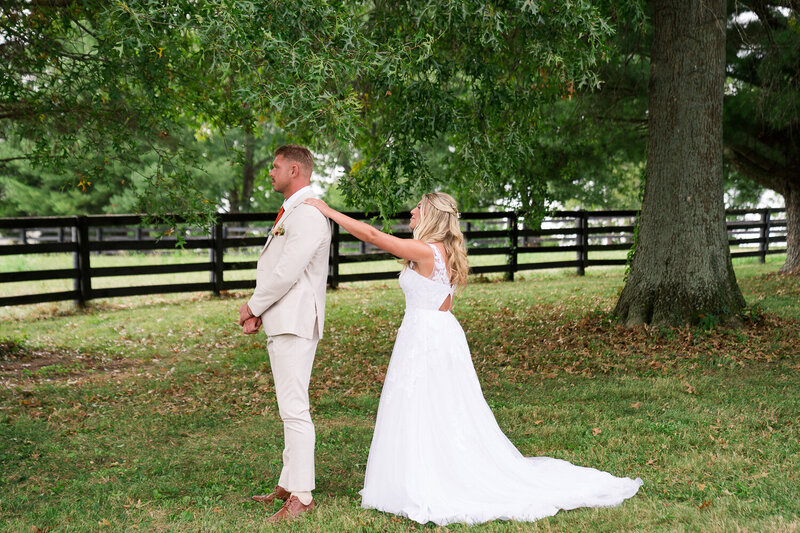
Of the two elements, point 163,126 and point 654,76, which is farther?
point 654,76

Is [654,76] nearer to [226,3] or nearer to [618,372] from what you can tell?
[618,372]

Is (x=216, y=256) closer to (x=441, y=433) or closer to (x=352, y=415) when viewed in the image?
(x=352, y=415)

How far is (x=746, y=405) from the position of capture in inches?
251

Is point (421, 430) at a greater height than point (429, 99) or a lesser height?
lesser

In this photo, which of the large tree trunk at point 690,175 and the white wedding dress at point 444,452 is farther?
the large tree trunk at point 690,175

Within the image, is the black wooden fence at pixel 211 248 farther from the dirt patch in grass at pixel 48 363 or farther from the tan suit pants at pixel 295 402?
the tan suit pants at pixel 295 402

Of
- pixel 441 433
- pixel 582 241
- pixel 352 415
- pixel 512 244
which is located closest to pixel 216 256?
pixel 512 244

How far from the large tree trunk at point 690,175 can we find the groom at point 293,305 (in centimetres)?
604

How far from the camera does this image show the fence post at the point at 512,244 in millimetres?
16578

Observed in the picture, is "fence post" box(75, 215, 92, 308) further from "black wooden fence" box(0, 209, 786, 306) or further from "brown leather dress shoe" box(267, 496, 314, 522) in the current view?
"brown leather dress shoe" box(267, 496, 314, 522)

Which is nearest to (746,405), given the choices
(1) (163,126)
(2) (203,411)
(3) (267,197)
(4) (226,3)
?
(2) (203,411)

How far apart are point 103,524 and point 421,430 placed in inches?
78.9

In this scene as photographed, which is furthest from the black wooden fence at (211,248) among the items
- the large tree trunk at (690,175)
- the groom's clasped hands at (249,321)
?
the groom's clasped hands at (249,321)

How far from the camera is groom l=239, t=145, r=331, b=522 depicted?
412 cm
